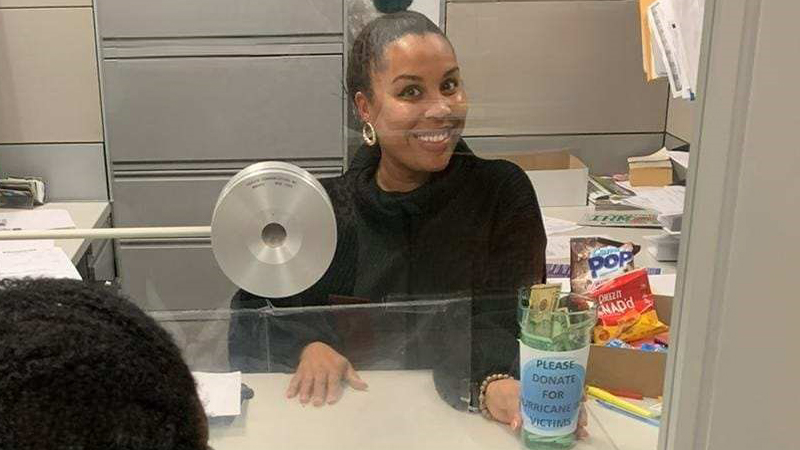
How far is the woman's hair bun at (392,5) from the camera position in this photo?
1.09m

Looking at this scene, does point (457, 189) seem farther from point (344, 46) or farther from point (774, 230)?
point (774, 230)

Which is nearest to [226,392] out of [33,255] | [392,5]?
[33,255]

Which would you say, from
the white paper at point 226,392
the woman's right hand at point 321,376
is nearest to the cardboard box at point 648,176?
the woman's right hand at point 321,376

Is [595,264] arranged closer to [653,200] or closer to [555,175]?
[555,175]

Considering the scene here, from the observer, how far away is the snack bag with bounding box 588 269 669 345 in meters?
0.94

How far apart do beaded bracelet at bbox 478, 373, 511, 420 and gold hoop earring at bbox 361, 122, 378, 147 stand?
0.36 m

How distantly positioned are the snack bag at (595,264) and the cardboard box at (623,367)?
0.11 m

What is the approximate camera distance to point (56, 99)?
1.77 meters

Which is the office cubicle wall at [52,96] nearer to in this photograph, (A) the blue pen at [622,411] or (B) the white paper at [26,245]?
(B) the white paper at [26,245]

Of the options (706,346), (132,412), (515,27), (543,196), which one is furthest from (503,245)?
(132,412)

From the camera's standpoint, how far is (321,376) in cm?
87

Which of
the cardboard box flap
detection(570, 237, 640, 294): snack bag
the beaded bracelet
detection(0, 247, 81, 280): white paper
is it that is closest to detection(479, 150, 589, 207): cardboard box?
the cardboard box flap

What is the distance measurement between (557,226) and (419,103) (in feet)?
1.56

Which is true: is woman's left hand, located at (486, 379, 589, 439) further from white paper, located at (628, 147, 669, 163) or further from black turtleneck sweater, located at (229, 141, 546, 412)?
white paper, located at (628, 147, 669, 163)
